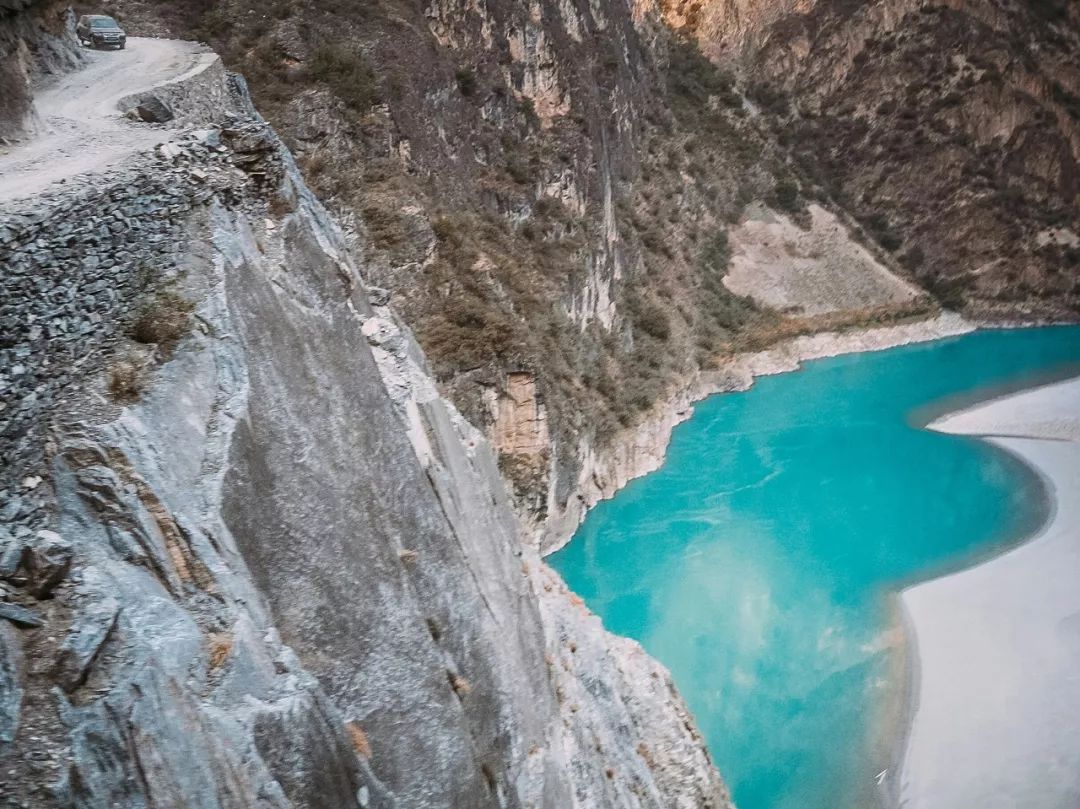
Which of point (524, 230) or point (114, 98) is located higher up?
point (114, 98)

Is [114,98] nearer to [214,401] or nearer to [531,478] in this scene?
[214,401]

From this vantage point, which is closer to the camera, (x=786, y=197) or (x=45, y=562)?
(x=45, y=562)

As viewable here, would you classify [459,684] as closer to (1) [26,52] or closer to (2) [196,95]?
(2) [196,95]

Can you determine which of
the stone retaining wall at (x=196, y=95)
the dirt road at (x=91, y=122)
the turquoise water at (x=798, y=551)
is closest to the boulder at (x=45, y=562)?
the dirt road at (x=91, y=122)

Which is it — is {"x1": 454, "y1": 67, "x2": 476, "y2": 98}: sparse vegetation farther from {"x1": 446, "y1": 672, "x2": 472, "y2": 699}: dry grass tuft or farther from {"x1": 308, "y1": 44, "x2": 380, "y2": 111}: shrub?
{"x1": 446, "y1": 672, "x2": 472, "y2": 699}: dry grass tuft

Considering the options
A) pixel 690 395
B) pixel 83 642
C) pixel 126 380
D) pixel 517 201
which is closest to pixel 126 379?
pixel 126 380

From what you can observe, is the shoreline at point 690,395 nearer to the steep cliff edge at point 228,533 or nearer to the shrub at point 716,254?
the shrub at point 716,254

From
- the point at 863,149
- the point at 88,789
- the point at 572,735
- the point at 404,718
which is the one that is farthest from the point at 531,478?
the point at 863,149
